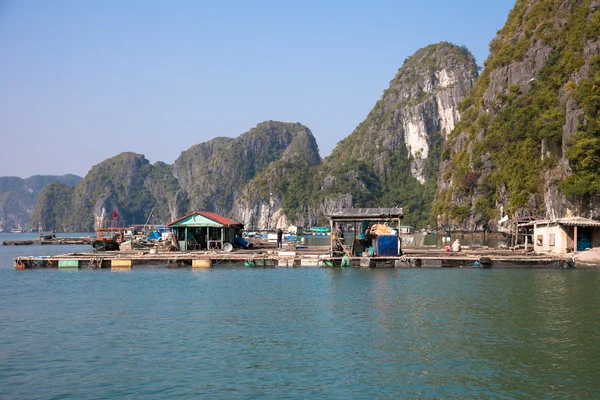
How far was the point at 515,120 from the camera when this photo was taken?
98.4 meters

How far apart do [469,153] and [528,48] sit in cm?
2471

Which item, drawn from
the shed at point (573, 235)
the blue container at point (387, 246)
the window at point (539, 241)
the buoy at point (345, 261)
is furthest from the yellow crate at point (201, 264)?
the window at point (539, 241)

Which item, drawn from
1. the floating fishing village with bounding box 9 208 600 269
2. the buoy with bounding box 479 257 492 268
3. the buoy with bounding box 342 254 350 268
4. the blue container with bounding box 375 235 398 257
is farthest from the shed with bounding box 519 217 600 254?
the buoy with bounding box 342 254 350 268

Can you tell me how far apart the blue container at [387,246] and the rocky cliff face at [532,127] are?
31.9 metres

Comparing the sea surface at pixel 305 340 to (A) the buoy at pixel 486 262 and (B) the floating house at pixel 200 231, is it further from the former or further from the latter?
(B) the floating house at pixel 200 231

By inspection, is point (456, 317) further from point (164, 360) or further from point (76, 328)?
point (76, 328)

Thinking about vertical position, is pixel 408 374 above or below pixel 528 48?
below

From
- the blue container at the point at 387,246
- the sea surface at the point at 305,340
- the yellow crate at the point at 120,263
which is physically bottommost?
the sea surface at the point at 305,340

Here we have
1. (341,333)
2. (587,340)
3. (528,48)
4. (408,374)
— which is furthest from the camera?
(528,48)

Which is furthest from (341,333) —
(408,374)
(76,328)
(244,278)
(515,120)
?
(515,120)

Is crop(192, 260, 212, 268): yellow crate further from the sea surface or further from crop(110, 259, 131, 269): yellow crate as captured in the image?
the sea surface

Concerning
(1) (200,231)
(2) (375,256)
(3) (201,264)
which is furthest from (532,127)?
(3) (201,264)

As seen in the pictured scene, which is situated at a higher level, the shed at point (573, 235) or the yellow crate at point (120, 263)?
the shed at point (573, 235)

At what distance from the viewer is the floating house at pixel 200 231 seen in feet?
185
